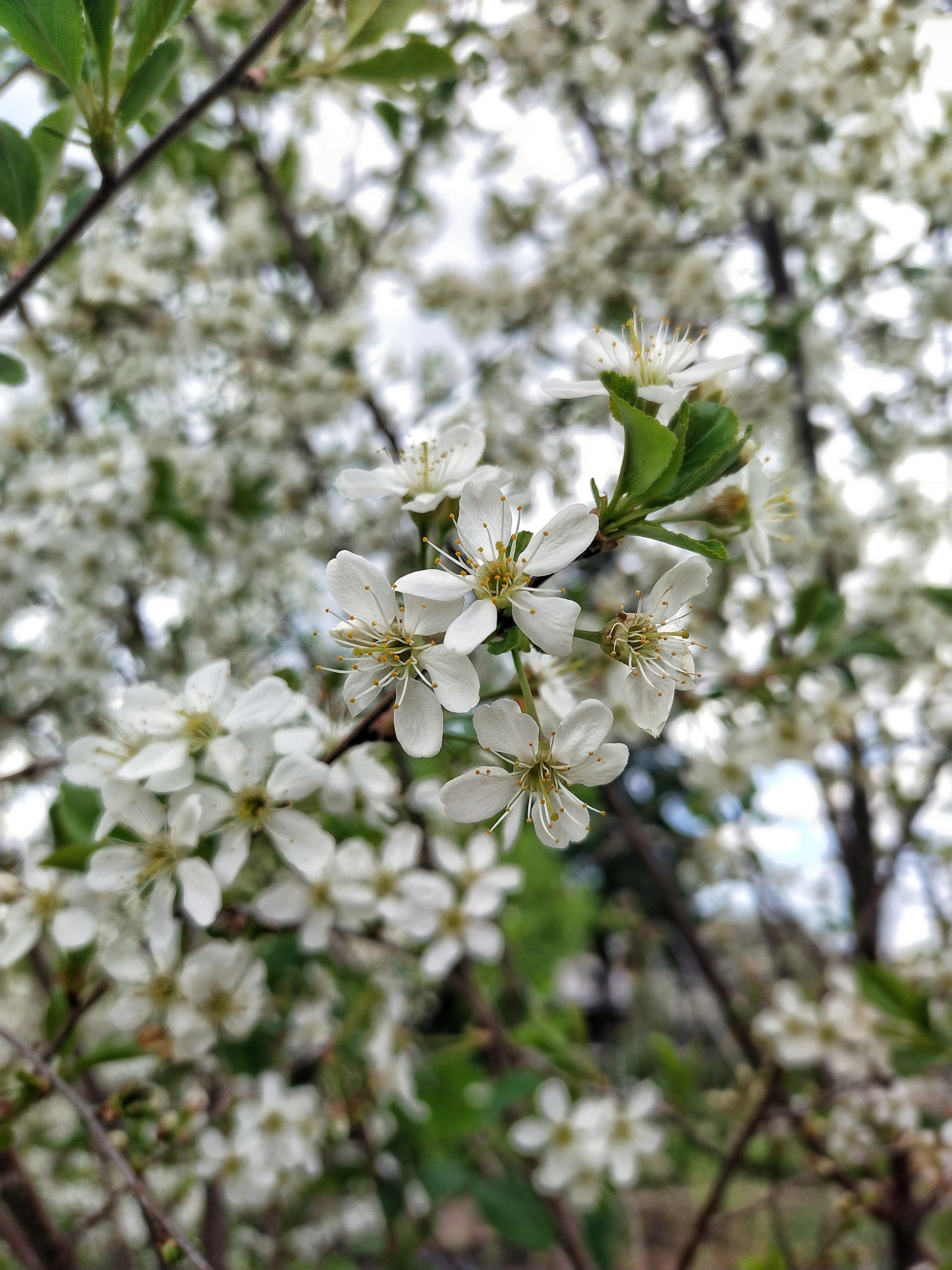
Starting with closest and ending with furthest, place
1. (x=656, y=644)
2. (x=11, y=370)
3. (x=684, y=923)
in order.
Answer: (x=656, y=644), (x=11, y=370), (x=684, y=923)

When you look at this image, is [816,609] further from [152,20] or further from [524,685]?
[152,20]

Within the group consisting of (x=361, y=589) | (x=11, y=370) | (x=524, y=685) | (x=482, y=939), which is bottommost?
(x=482, y=939)

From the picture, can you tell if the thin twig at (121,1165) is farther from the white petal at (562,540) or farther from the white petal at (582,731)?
the white petal at (562,540)

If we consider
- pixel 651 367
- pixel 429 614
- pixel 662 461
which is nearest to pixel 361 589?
pixel 429 614

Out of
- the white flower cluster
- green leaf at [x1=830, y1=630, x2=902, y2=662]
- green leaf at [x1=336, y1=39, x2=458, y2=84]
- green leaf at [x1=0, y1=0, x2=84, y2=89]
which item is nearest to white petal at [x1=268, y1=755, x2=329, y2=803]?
green leaf at [x1=0, y1=0, x2=84, y2=89]

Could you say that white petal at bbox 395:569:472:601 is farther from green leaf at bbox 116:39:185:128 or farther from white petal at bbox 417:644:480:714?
green leaf at bbox 116:39:185:128

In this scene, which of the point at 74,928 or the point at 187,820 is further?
the point at 74,928

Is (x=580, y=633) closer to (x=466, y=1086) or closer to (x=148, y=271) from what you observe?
(x=466, y=1086)
